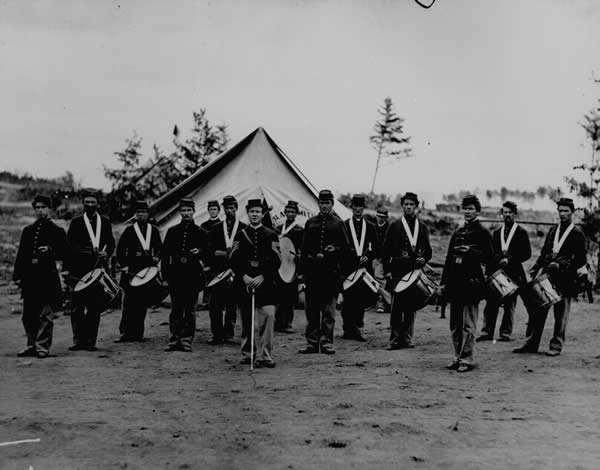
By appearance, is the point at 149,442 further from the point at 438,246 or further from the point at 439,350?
the point at 438,246

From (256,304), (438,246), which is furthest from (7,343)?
(438,246)

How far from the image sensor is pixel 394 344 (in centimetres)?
930

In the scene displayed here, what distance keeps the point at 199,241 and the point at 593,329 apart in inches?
243

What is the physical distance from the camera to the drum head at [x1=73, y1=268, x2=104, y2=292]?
884 cm

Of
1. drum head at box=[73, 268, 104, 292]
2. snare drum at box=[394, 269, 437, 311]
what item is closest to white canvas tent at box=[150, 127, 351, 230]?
drum head at box=[73, 268, 104, 292]

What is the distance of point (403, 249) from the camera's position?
920 cm

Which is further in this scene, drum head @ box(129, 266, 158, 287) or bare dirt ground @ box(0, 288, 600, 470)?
drum head @ box(129, 266, 158, 287)

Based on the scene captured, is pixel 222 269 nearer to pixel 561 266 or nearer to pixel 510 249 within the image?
pixel 510 249

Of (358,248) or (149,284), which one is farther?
(358,248)

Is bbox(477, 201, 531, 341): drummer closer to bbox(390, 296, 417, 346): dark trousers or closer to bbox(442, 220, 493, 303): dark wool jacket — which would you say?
bbox(390, 296, 417, 346): dark trousers

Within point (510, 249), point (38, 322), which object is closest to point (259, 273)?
point (38, 322)

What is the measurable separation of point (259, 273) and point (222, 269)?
60.1 inches

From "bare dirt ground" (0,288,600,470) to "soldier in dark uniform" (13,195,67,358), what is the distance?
13.0 inches

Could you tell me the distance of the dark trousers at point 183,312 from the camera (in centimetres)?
925
